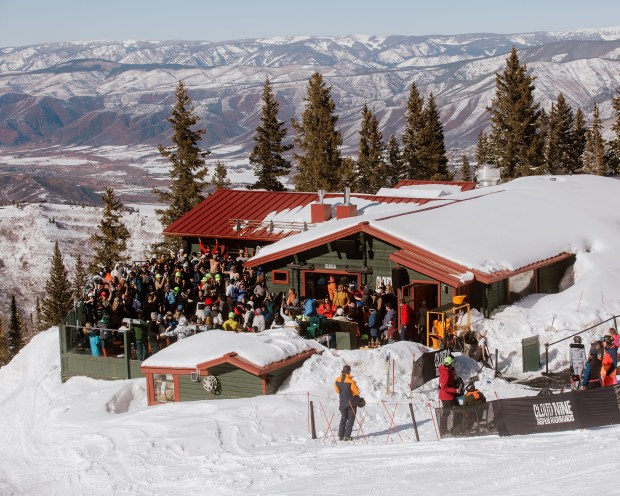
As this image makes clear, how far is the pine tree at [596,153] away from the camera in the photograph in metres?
72.9

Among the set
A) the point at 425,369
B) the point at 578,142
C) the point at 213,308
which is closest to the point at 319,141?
the point at 578,142

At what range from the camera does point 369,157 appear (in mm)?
77062

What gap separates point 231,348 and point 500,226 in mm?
11895

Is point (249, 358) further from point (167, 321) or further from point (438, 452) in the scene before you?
point (438, 452)

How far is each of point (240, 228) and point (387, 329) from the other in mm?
13257

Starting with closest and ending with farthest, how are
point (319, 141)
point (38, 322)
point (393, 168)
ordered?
point (319, 141)
point (393, 168)
point (38, 322)

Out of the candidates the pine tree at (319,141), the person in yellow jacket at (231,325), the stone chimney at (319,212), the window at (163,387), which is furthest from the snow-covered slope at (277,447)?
the pine tree at (319,141)

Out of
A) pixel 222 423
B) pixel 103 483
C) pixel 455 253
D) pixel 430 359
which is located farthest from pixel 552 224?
pixel 103 483

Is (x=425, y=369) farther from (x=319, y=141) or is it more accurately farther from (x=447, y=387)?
(x=319, y=141)

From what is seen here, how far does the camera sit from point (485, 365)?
73.2 feet

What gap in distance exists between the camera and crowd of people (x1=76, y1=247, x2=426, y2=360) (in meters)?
23.5

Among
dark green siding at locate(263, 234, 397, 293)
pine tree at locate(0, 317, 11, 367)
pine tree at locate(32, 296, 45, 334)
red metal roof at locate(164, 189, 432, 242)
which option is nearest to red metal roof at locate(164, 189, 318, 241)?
red metal roof at locate(164, 189, 432, 242)

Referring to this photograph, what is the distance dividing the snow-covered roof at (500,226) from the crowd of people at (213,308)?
1.83 meters

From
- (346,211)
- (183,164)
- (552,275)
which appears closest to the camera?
(552,275)
